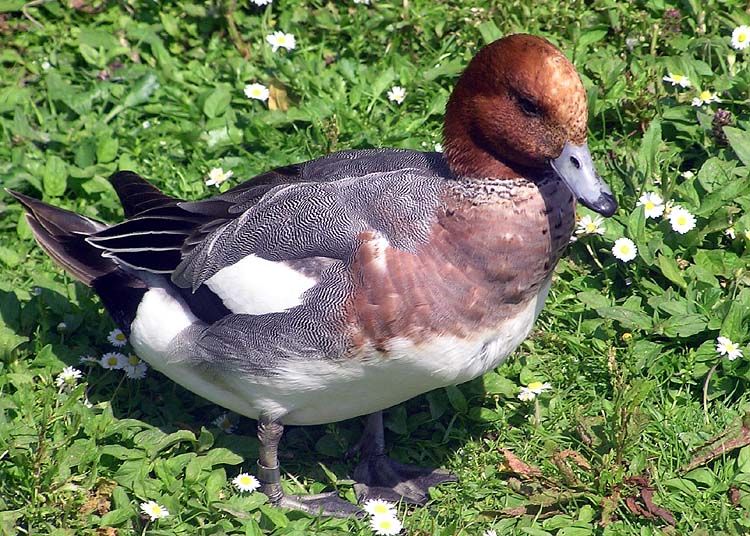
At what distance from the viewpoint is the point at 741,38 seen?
204 inches

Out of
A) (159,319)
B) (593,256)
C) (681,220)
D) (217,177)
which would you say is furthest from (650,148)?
(159,319)

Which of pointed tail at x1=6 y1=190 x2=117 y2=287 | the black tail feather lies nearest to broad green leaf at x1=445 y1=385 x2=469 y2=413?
the black tail feather

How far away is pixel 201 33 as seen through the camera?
5.88 metres

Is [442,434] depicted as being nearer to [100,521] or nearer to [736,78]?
[100,521]

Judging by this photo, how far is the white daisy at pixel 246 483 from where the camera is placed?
159 inches

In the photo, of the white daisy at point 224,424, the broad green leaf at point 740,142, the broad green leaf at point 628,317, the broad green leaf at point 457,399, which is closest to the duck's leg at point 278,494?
the white daisy at point 224,424

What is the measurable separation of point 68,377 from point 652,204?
2.31m

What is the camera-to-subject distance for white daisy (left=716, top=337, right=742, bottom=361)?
162 inches

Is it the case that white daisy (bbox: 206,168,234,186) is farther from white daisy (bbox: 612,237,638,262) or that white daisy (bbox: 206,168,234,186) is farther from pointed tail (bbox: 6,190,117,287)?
white daisy (bbox: 612,237,638,262)

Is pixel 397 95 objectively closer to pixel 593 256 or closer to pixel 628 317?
pixel 593 256

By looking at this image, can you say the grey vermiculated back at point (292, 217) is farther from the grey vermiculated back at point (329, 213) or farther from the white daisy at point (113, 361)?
the white daisy at point (113, 361)

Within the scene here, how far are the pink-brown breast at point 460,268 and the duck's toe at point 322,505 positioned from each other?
0.78 metres

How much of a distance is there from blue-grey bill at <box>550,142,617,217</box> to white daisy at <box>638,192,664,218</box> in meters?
1.17

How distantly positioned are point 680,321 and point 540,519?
91cm
